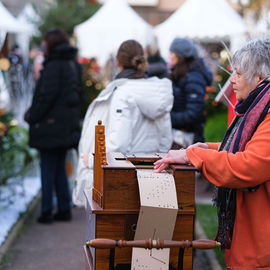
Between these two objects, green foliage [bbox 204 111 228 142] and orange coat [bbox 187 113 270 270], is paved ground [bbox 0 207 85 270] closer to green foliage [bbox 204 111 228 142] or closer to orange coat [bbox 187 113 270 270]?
green foliage [bbox 204 111 228 142]

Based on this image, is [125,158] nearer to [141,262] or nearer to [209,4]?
[141,262]

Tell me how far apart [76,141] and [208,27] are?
7268 mm

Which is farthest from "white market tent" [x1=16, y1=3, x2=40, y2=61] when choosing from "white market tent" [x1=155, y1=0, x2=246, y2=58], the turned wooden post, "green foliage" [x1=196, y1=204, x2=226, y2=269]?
the turned wooden post

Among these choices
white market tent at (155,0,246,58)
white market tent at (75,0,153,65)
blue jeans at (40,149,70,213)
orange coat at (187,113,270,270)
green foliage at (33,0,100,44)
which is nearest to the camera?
orange coat at (187,113,270,270)

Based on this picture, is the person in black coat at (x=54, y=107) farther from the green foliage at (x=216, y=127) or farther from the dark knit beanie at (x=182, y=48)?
the green foliage at (x=216, y=127)

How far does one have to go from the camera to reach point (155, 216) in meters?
2.40

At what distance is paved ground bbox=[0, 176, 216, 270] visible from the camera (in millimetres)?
5109

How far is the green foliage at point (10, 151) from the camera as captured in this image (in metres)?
6.61

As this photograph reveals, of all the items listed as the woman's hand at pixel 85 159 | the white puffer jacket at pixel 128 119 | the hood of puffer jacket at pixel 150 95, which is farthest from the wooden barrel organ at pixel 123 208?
the hood of puffer jacket at pixel 150 95

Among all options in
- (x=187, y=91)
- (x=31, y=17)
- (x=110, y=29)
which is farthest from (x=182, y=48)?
(x=31, y=17)

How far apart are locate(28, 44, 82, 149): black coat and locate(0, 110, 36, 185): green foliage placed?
0.46 metres

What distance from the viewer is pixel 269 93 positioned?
2449mm

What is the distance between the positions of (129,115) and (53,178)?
2.60 m

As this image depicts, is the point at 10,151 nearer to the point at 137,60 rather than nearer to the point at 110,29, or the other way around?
the point at 137,60
